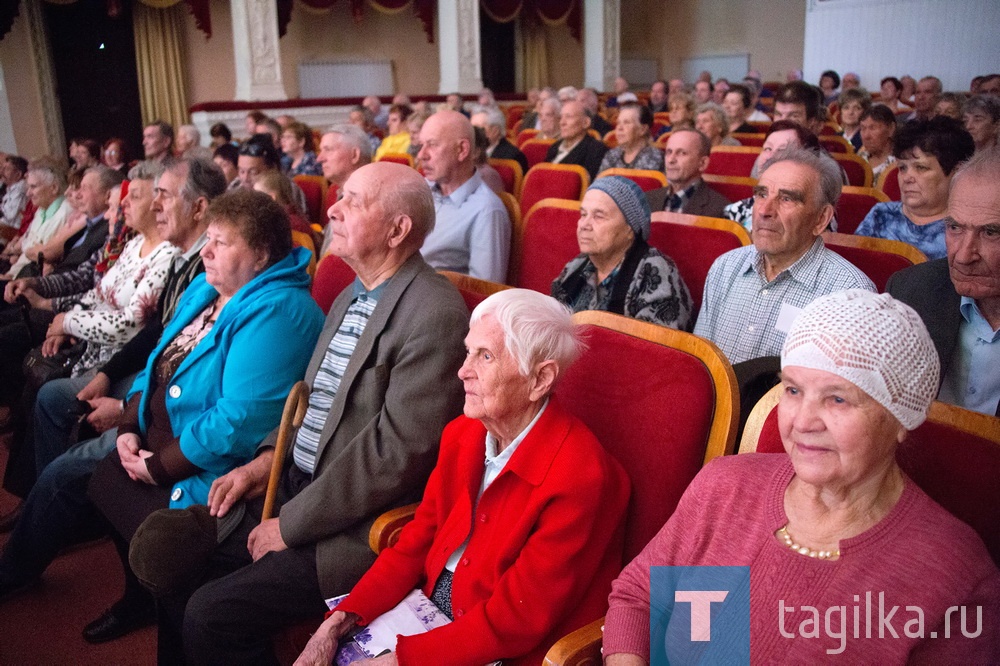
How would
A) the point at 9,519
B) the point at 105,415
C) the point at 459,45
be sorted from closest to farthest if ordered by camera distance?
the point at 105,415, the point at 9,519, the point at 459,45

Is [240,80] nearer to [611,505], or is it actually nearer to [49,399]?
[49,399]

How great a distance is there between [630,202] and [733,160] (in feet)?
7.95

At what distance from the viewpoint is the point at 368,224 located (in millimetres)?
1910

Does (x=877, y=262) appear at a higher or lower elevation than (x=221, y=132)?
lower

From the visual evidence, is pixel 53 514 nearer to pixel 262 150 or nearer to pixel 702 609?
pixel 702 609

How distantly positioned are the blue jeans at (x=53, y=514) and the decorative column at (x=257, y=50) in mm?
9416

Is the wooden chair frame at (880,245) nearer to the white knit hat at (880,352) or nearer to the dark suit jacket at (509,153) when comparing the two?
the white knit hat at (880,352)

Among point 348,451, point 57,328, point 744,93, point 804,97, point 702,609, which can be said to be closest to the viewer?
point 702,609

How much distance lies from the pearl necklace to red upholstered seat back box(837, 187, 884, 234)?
233cm

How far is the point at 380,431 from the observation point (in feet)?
5.66

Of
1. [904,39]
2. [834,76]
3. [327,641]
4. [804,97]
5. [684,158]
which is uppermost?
[904,39]

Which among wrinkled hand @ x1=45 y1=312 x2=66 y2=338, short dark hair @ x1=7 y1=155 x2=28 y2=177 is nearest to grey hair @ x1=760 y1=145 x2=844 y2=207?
wrinkled hand @ x1=45 y1=312 x2=66 y2=338

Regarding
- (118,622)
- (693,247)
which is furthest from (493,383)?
(118,622)

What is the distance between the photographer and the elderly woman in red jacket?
131 centimetres
